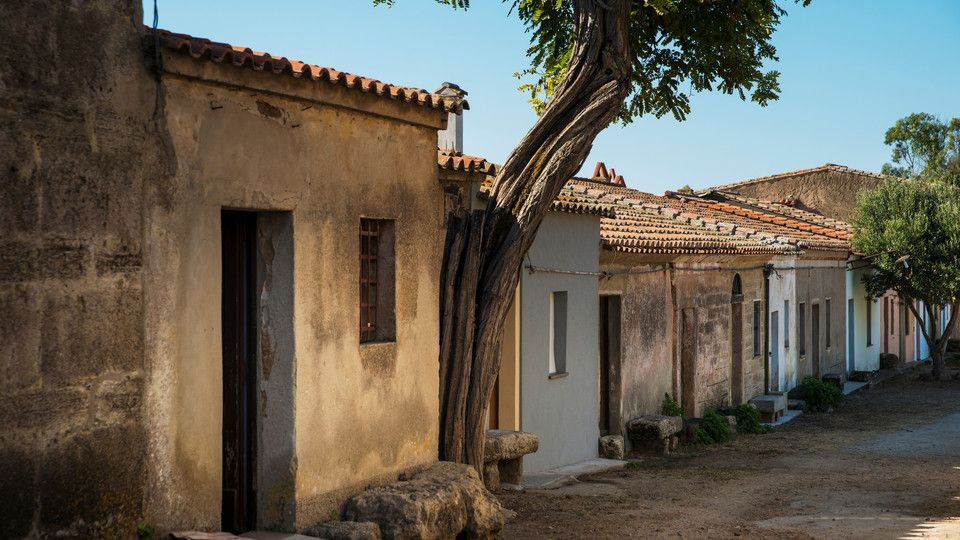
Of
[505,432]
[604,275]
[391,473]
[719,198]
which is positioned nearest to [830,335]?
[719,198]

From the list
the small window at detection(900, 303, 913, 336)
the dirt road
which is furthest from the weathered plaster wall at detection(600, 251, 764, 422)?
the small window at detection(900, 303, 913, 336)

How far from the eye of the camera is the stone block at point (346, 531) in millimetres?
7633

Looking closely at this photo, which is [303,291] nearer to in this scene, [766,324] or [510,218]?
[510,218]

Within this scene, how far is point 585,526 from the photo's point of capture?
10266 millimetres

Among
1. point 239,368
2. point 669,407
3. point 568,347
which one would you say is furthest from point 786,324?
point 239,368

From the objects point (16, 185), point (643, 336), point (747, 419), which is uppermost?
point (16, 185)

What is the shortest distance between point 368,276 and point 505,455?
3406 millimetres

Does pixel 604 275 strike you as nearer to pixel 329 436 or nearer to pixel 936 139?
pixel 329 436

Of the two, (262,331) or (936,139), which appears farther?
(936,139)

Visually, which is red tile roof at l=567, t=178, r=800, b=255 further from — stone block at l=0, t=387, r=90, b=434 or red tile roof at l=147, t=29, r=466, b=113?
stone block at l=0, t=387, r=90, b=434

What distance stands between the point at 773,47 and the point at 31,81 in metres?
9.47

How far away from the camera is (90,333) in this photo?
237 inches

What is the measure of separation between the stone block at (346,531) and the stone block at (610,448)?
7.60m

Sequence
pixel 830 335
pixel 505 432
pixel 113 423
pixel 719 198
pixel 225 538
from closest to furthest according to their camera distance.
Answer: pixel 113 423 < pixel 225 538 < pixel 505 432 < pixel 830 335 < pixel 719 198
